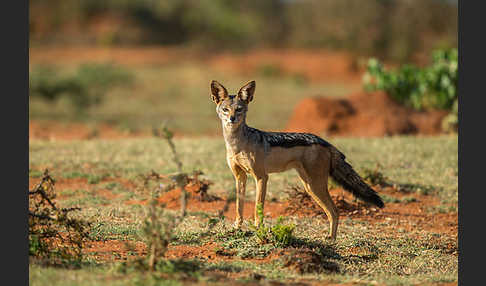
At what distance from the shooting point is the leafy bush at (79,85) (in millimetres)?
24266

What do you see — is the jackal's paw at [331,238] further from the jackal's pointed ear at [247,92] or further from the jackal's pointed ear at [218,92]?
the jackal's pointed ear at [218,92]

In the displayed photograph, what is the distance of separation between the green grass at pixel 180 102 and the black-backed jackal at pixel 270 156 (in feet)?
39.7

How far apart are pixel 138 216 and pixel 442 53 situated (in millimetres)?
13367

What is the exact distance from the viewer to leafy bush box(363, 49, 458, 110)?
1911 cm

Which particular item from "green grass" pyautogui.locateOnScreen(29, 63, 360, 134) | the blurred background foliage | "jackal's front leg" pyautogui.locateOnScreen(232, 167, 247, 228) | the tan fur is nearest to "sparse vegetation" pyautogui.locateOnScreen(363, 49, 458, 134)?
"green grass" pyautogui.locateOnScreen(29, 63, 360, 134)

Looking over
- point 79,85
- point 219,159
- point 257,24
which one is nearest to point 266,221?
point 219,159

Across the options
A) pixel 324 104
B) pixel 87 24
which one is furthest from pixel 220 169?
pixel 87 24

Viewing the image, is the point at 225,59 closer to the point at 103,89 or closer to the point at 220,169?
the point at 103,89

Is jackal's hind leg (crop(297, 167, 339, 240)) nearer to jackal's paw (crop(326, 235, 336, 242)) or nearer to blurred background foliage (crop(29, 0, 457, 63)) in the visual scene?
jackal's paw (crop(326, 235, 336, 242))

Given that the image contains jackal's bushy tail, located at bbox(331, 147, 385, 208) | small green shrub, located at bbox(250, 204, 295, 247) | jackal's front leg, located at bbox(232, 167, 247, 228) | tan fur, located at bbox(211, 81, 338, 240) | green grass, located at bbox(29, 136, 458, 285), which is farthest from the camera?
jackal's bushy tail, located at bbox(331, 147, 385, 208)

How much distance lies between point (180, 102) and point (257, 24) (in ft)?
113

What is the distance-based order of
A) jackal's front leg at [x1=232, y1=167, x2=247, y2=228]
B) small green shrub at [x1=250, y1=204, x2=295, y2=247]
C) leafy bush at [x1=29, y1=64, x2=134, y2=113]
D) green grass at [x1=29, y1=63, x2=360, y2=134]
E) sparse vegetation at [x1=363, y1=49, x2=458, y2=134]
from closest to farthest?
1. small green shrub at [x1=250, y1=204, x2=295, y2=247]
2. jackal's front leg at [x1=232, y1=167, x2=247, y2=228]
3. sparse vegetation at [x1=363, y1=49, x2=458, y2=134]
4. green grass at [x1=29, y1=63, x2=360, y2=134]
5. leafy bush at [x1=29, y1=64, x2=134, y2=113]

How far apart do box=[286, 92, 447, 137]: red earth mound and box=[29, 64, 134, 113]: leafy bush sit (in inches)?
407

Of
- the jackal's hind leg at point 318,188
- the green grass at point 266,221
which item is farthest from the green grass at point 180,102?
the jackal's hind leg at point 318,188
